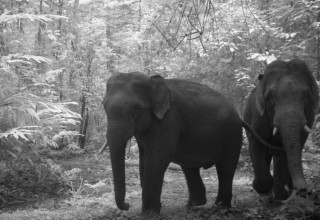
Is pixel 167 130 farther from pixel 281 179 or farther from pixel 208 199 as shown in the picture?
pixel 208 199

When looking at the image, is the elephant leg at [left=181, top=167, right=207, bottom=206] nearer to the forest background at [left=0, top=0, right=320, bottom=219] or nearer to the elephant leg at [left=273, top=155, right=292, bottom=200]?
the elephant leg at [left=273, top=155, right=292, bottom=200]

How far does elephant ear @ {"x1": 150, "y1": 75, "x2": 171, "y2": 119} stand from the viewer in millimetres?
5742

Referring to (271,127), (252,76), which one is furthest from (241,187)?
(252,76)

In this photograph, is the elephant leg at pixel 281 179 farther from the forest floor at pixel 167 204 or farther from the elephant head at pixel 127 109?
the elephant head at pixel 127 109

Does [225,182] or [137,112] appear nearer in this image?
[137,112]

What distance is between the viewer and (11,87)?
8.84 metres

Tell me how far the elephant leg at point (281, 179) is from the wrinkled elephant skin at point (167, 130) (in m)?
0.72

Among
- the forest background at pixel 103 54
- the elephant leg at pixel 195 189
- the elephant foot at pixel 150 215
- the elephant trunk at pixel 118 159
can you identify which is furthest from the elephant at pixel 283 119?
the elephant trunk at pixel 118 159

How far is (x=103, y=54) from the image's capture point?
18.8 metres

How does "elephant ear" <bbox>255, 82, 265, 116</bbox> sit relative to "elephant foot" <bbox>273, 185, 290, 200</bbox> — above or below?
above

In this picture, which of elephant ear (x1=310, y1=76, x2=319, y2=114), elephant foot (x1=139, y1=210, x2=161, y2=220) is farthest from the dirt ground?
elephant ear (x1=310, y1=76, x2=319, y2=114)

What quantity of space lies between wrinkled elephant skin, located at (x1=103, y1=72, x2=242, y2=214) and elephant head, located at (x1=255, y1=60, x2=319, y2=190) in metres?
0.64

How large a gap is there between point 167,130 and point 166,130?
0.02m

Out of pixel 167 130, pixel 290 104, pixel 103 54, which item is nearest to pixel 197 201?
pixel 167 130
